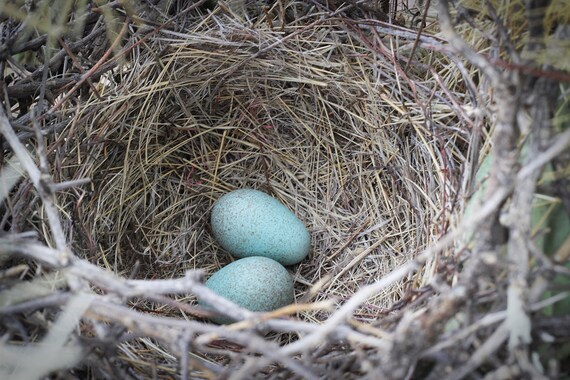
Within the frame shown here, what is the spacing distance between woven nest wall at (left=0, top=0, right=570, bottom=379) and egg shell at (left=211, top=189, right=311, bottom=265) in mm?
101

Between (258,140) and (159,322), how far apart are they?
40.0 inches

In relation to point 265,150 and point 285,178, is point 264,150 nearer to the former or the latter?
point 265,150

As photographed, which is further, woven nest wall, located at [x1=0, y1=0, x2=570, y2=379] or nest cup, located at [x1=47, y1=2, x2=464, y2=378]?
nest cup, located at [x1=47, y1=2, x2=464, y2=378]

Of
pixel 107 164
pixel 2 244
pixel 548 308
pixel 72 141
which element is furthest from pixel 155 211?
pixel 548 308

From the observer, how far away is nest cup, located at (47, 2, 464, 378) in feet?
5.19

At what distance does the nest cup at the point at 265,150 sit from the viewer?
1582mm

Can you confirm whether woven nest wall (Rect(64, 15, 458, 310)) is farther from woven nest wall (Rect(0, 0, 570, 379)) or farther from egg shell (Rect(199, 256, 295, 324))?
egg shell (Rect(199, 256, 295, 324))

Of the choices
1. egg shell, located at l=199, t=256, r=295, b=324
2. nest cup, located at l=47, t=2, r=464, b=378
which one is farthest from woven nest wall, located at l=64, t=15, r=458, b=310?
egg shell, located at l=199, t=256, r=295, b=324

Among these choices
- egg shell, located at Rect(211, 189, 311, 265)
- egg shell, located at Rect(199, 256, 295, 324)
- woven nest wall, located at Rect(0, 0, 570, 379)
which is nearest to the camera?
woven nest wall, located at Rect(0, 0, 570, 379)

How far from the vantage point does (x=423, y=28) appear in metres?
1.54

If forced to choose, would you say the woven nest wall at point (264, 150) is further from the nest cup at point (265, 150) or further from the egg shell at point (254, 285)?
the egg shell at point (254, 285)

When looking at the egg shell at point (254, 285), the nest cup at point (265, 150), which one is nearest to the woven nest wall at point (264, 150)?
the nest cup at point (265, 150)

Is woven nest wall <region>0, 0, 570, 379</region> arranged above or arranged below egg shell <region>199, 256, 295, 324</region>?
above

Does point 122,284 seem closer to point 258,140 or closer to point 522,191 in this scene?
point 522,191
